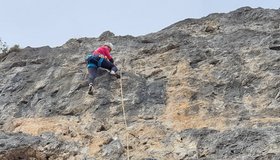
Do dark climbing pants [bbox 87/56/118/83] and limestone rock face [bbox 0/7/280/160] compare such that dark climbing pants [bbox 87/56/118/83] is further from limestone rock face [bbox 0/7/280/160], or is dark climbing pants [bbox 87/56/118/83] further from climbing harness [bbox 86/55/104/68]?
limestone rock face [bbox 0/7/280/160]

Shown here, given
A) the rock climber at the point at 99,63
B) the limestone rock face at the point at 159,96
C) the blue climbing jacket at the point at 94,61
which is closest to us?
the limestone rock face at the point at 159,96

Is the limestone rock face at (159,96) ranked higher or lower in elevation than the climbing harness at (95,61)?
lower

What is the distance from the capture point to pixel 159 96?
11992mm

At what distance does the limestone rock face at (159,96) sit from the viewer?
33.4 feet

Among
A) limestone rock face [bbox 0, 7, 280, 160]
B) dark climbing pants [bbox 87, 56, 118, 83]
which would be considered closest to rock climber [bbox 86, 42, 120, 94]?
dark climbing pants [bbox 87, 56, 118, 83]

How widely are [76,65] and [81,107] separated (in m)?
2.26

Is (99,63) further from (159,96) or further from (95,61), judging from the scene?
(159,96)

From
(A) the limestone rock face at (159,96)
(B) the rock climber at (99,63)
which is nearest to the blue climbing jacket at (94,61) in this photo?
(B) the rock climber at (99,63)

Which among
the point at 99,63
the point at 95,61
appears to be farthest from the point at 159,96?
the point at 95,61

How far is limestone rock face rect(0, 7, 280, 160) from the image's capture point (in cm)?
1020

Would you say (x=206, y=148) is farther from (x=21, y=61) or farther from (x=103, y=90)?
(x=21, y=61)

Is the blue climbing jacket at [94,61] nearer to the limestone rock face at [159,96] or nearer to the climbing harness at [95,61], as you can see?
the climbing harness at [95,61]

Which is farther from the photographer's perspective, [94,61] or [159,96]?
[94,61]

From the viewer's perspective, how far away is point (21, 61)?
48.6 feet
